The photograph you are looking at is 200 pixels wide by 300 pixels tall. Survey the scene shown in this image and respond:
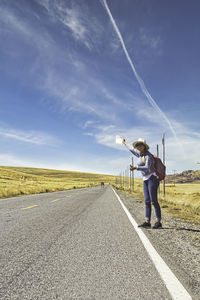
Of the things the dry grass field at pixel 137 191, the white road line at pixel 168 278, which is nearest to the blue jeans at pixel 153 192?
the white road line at pixel 168 278

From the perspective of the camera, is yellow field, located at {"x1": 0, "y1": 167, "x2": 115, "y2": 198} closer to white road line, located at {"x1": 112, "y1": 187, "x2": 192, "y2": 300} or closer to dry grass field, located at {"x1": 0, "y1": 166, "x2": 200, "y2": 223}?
dry grass field, located at {"x1": 0, "y1": 166, "x2": 200, "y2": 223}

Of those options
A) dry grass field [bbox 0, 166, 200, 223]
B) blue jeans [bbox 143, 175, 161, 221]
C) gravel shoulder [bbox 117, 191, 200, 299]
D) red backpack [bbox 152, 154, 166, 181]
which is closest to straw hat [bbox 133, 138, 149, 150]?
red backpack [bbox 152, 154, 166, 181]

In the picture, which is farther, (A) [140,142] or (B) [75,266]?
(A) [140,142]

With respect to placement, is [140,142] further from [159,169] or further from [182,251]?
[182,251]

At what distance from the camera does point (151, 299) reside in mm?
2340

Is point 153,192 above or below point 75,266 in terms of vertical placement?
above

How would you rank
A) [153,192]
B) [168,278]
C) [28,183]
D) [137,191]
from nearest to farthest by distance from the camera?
[168,278]
[153,192]
[137,191]
[28,183]

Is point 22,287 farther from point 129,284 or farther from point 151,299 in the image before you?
point 151,299

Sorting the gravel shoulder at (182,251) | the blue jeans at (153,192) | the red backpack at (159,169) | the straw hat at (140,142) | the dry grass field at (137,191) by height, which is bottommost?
the dry grass field at (137,191)

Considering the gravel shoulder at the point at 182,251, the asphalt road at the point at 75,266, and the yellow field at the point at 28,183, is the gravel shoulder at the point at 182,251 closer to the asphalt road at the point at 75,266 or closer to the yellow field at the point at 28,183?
the asphalt road at the point at 75,266

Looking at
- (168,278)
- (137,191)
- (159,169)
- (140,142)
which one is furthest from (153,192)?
(137,191)

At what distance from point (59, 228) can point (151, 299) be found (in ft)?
12.4

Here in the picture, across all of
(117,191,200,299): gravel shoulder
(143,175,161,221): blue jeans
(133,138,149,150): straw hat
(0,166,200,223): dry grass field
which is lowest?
(0,166,200,223): dry grass field

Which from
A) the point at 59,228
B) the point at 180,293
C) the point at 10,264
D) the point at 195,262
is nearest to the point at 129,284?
the point at 180,293
